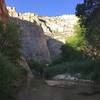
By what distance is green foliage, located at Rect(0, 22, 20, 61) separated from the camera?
232 ft

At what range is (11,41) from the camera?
239ft

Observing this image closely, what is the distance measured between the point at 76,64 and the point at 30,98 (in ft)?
192

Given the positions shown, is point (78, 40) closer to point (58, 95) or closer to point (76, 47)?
point (76, 47)

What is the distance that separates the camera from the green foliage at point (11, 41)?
232 ft

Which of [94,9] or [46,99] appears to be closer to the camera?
[46,99]

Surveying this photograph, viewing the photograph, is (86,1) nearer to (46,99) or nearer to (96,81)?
(96,81)

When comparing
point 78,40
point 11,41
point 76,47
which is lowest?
point 76,47

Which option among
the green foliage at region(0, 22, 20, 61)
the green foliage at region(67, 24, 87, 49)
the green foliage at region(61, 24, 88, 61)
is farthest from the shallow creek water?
the green foliage at region(67, 24, 87, 49)

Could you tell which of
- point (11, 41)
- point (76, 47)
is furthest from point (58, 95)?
point (76, 47)

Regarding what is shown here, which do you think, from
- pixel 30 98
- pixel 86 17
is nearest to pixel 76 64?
pixel 86 17

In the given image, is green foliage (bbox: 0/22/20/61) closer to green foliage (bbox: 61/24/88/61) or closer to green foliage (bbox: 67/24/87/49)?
green foliage (bbox: 61/24/88/61)

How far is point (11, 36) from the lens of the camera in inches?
2881

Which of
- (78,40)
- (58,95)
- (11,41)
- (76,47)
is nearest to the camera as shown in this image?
(58,95)

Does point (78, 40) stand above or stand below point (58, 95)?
above
